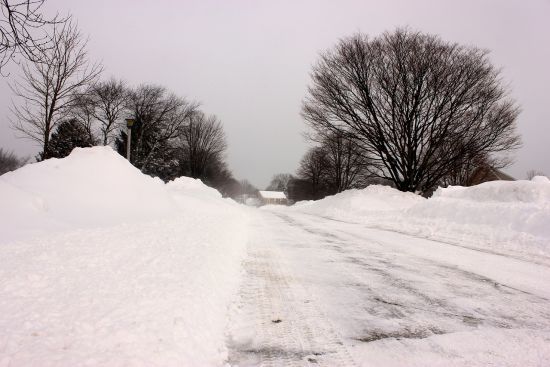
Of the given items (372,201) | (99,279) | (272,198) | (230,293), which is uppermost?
(272,198)

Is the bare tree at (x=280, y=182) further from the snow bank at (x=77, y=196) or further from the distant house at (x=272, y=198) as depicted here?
the snow bank at (x=77, y=196)

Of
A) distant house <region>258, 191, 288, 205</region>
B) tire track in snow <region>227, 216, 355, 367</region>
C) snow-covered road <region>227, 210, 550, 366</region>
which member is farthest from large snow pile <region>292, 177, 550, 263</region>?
distant house <region>258, 191, 288, 205</region>

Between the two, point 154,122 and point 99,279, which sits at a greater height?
point 154,122

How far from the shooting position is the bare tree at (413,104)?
22578mm

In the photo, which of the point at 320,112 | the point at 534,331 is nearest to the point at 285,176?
the point at 320,112

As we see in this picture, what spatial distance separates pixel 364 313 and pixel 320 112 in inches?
874

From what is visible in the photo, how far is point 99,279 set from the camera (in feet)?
13.2

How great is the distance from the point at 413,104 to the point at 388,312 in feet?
71.9

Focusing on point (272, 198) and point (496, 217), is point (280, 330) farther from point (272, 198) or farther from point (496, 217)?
point (272, 198)

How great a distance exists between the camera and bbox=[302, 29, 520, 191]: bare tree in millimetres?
22578

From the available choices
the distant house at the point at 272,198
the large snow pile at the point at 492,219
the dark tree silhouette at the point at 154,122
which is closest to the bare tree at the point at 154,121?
the dark tree silhouette at the point at 154,122

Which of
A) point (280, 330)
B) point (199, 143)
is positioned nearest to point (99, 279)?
point (280, 330)

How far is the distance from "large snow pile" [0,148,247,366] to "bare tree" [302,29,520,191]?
17917 millimetres

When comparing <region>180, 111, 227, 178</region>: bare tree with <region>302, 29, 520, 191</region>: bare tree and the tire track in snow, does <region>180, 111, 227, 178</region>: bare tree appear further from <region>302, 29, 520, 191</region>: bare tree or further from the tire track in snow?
the tire track in snow
